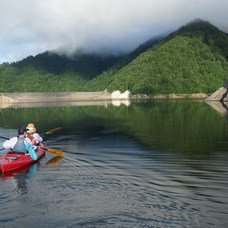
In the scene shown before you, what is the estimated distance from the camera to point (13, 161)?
1698cm

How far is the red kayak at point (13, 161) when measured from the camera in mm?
16398

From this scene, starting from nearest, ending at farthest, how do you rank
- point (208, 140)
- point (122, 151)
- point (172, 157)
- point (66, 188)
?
point (66, 188), point (172, 157), point (122, 151), point (208, 140)

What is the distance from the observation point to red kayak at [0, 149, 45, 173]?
16.4 m

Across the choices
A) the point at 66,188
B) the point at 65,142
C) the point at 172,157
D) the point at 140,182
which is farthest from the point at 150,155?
the point at 65,142

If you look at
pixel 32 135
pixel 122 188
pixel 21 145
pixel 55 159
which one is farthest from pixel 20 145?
pixel 122 188

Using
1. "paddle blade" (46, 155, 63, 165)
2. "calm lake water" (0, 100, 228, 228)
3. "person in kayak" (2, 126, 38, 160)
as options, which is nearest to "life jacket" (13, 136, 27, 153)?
"person in kayak" (2, 126, 38, 160)

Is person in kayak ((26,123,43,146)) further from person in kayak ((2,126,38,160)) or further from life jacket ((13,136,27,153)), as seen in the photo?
life jacket ((13,136,27,153))

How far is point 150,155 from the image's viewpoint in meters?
20.1

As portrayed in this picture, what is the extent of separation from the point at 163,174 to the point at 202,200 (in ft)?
12.7

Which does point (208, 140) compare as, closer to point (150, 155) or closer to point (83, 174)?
point (150, 155)

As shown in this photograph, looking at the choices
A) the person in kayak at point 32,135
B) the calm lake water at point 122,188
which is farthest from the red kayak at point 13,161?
the person in kayak at point 32,135

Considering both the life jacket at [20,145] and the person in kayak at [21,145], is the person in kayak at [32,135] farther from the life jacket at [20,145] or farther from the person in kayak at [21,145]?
the life jacket at [20,145]

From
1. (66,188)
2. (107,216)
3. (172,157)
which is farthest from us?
(172,157)

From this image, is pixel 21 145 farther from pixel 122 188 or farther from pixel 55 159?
pixel 122 188
